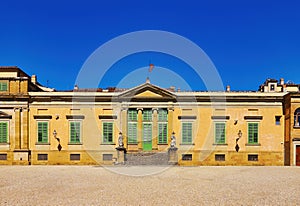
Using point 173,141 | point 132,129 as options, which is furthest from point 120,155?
point 173,141

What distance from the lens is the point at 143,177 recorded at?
54.4ft

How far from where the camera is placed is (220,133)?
24.8 metres

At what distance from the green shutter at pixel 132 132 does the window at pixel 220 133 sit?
286 inches

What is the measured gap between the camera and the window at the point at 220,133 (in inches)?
974

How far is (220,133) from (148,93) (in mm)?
7383

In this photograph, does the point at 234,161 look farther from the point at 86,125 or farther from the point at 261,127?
the point at 86,125

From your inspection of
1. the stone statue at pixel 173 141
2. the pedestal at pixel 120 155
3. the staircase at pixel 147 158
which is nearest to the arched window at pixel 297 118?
the stone statue at pixel 173 141

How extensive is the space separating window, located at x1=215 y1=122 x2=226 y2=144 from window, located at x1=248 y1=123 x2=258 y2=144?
7.56ft

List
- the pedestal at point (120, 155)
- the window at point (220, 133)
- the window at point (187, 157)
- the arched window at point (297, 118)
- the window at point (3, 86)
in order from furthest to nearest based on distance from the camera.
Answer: the window at point (220, 133) → the window at point (187, 157) → the window at point (3, 86) → the arched window at point (297, 118) → the pedestal at point (120, 155)

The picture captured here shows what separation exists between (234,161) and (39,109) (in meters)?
18.0

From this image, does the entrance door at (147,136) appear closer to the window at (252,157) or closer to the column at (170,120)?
the column at (170,120)

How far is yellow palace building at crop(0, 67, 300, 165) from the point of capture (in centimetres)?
2452

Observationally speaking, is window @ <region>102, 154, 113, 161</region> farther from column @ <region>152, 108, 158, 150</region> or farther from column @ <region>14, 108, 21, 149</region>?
column @ <region>14, 108, 21, 149</region>

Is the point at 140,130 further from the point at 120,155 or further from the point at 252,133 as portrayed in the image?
the point at 252,133
